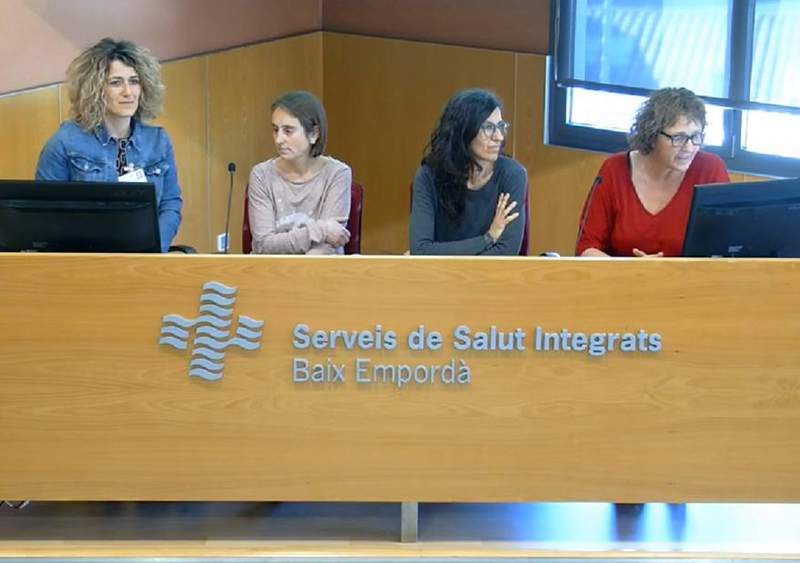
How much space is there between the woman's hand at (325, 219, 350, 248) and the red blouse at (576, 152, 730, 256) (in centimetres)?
77

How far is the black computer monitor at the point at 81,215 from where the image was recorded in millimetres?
3020

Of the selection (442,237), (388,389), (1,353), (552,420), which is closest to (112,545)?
(1,353)

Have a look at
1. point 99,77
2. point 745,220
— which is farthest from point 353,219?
point 745,220

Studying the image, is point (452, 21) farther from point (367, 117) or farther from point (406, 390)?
point (406, 390)

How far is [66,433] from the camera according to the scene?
2889 mm

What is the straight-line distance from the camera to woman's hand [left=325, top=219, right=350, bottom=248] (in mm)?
3953

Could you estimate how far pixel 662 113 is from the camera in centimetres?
372

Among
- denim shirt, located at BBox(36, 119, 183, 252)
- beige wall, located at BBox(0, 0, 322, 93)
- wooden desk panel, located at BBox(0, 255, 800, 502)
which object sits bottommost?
wooden desk panel, located at BBox(0, 255, 800, 502)

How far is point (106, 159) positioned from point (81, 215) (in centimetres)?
104

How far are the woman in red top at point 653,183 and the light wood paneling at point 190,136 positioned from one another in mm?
2596

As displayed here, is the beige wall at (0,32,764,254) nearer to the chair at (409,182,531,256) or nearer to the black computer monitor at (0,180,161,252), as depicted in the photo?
the chair at (409,182,531,256)

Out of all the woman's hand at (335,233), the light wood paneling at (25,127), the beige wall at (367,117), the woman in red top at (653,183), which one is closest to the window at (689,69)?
the beige wall at (367,117)

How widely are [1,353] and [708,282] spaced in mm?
1692

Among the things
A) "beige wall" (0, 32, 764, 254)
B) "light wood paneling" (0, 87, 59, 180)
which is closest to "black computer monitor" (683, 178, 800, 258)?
"beige wall" (0, 32, 764, 254)
